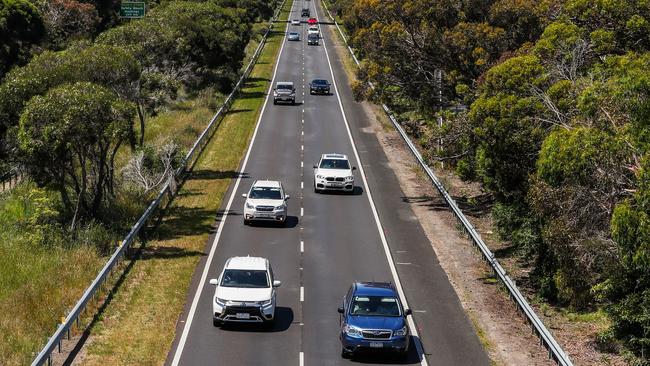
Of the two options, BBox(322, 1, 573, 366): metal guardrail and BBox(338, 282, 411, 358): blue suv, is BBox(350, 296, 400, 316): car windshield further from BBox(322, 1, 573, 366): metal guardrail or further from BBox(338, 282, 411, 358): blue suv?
BBox(322, 1, 573, 366): metal guardrail

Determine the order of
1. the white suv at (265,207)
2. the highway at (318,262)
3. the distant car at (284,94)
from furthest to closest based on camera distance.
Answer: the distant car at (284,94), the white suv at (265,207), the highway at (318,262)

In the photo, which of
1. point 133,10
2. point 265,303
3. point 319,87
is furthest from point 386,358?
point 133,10

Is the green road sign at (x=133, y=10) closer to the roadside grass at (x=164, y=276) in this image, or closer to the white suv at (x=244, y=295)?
the roadside grass at (x=164, y=276)

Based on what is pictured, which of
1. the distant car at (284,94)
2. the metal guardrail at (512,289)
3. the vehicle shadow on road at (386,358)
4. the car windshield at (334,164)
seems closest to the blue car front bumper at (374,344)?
the vehicle shadow on road at (386,358)

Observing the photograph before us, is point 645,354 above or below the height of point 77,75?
below

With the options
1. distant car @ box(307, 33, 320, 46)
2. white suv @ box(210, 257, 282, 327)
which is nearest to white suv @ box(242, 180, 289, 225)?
white suv @ box(210, 257, 282, 327)

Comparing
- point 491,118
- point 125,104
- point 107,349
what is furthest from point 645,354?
point 125,104

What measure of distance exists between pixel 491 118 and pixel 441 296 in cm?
606

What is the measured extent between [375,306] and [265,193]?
15.3 metres

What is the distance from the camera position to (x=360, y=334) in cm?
2255

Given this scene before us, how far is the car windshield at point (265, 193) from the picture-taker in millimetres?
37969

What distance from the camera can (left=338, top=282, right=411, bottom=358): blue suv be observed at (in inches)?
885

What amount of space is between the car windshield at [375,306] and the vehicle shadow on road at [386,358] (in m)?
1.01

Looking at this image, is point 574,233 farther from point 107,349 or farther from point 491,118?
point 107,349
